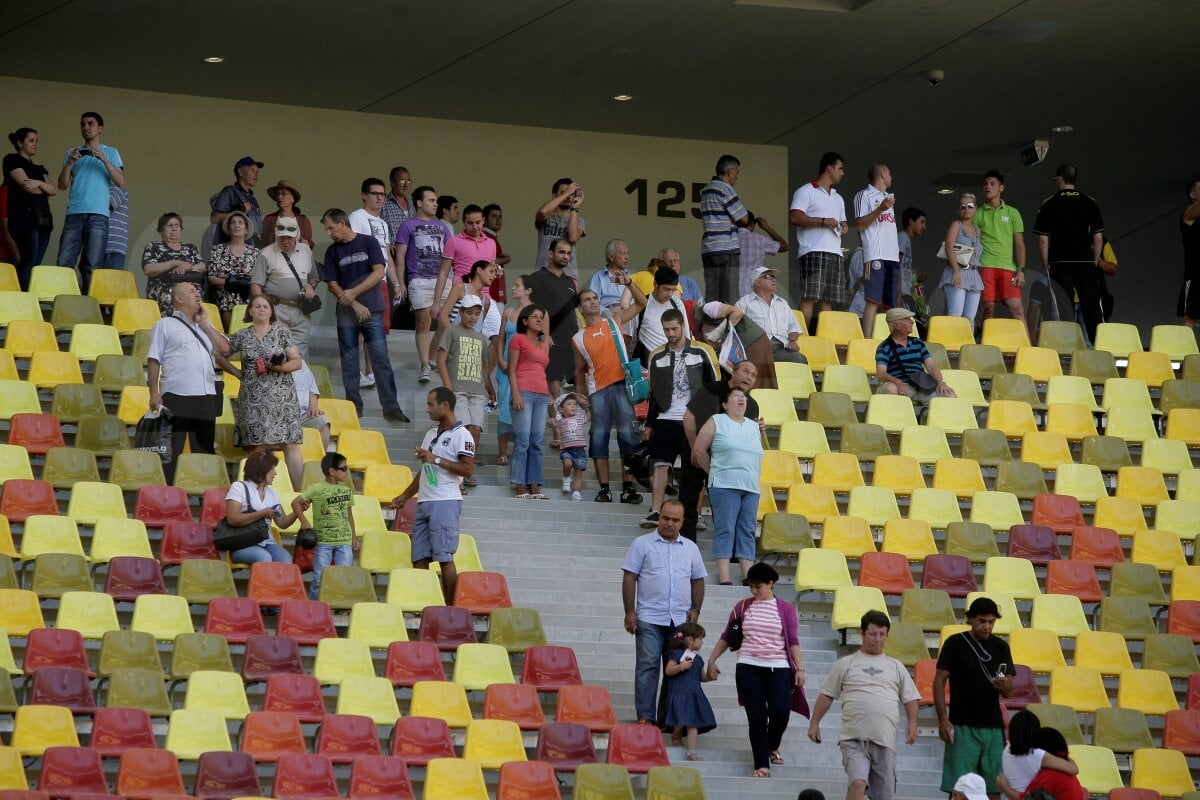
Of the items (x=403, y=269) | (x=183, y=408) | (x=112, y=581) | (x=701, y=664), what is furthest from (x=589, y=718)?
(x=403, y=269)

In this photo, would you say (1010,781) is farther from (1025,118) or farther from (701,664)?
(1025,118)

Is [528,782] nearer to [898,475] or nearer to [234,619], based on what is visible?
[234,619]

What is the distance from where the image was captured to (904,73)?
58.7ft

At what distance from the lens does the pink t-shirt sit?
12.6 m

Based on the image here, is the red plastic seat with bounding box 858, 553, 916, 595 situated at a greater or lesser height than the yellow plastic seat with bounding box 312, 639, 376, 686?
greater

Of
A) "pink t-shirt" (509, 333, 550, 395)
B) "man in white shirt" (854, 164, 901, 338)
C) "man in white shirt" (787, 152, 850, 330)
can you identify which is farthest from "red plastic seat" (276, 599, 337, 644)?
"man in white shirt" (854, 164, 901, 338)

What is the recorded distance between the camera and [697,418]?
40.0 ft

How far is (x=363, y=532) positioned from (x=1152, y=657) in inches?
192

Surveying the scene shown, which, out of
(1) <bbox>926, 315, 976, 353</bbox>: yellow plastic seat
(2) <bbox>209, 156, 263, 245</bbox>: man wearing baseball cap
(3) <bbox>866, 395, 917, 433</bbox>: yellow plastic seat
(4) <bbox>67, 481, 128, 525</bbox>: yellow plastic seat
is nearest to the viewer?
(4) <bbox>67, 481, 128, 525</bbox>: yellow plastic seat

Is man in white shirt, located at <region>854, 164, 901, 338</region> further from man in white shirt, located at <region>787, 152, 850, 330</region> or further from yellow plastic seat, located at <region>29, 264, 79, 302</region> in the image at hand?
yellow plastic seat, located at <region>29, 264, 79, 302</region>

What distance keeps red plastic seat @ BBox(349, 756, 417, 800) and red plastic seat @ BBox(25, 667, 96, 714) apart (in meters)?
1.40

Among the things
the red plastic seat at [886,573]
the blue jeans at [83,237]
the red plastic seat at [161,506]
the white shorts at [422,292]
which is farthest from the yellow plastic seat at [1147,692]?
the blue jeans at [83,237]

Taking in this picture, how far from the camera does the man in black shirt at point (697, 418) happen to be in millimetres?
11672

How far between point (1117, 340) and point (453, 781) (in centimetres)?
935
